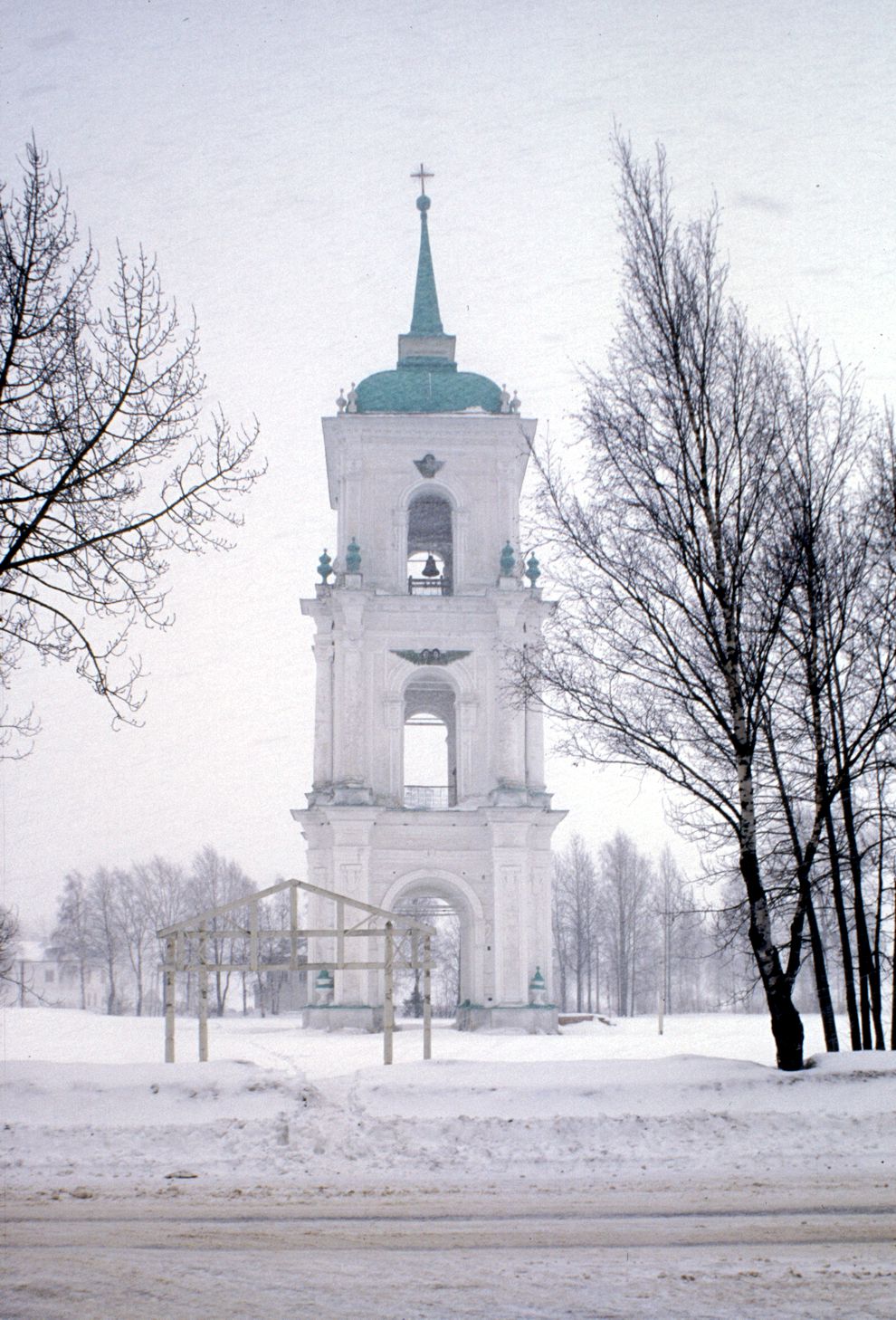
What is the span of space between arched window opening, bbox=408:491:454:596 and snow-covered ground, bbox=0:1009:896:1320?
73.1 ft

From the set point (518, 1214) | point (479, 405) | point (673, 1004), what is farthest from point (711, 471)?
point (673, 1004)

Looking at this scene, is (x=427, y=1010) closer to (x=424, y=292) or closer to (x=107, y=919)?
(x=424, y=292)

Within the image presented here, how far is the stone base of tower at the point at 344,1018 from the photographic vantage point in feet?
104

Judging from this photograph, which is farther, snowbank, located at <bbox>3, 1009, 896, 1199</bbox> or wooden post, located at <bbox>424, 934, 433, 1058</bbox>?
wooden post, located at <bbox>424, 934, 433, 1058</bbox>

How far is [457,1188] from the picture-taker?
931 centimetres

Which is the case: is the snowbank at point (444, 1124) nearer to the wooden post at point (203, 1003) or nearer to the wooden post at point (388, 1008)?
the wooden post at point (388, 1008)

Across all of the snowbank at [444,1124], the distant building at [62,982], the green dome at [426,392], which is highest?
the green dome at [426,392]

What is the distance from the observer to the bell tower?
32875mm

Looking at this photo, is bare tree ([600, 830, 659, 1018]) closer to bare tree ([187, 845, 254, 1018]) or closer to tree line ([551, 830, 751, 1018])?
tree line ([551, 830, 751, 1018])

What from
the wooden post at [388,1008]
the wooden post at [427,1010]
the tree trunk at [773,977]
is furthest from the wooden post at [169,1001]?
the tree trunk at [773,977]

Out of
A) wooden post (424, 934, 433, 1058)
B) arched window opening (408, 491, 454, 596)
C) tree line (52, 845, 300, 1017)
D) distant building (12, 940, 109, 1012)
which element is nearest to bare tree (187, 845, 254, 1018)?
tree line (52, 845, 300, 1017)

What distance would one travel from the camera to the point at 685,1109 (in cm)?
1177

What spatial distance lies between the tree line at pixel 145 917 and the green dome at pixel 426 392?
41.6 m

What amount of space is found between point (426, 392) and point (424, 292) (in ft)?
20.5
